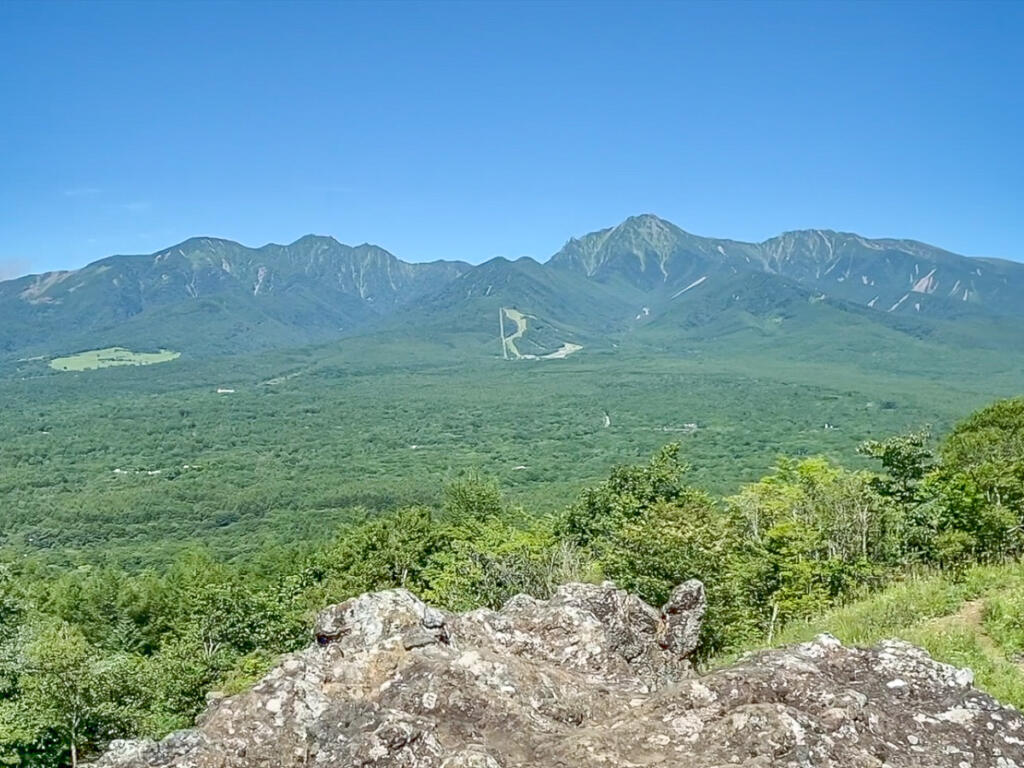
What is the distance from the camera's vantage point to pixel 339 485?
11031 centimetres

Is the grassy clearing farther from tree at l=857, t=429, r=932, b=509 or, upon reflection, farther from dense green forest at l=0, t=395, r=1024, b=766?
tree at l=857, t=429, r=932, b=509

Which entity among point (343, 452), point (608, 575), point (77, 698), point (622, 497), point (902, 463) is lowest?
point (343, 452)

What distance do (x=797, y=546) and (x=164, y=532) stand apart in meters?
88.6

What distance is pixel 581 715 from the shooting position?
6160 mm

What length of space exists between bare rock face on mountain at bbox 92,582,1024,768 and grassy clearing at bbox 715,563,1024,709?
2312 millimetres

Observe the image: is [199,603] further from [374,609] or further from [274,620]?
[374,609]

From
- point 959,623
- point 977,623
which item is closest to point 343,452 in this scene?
point 959,623

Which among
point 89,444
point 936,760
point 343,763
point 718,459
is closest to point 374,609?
point 343,763

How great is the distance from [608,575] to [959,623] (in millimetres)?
7753

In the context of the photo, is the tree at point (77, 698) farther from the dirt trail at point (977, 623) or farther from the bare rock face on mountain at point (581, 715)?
the dirt trail at point (977, 623)

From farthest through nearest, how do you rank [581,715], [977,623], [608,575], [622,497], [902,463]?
[622,497] → [902,463] → [608,575] → [977,623] → [581,715]

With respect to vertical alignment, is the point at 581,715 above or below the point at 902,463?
above

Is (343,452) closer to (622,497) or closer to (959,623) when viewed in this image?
(622,497)

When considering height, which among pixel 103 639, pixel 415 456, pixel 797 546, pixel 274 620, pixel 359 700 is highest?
pixel 359 700
